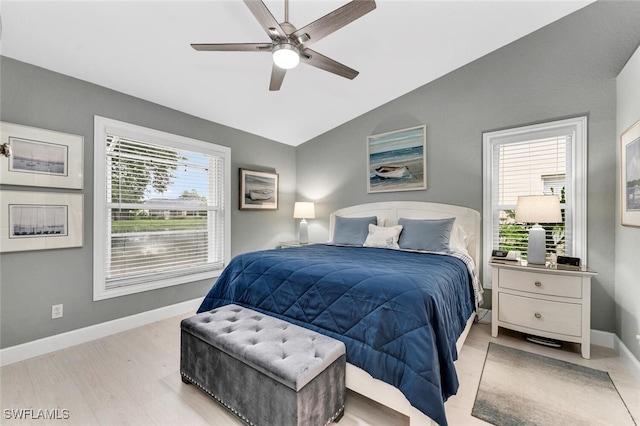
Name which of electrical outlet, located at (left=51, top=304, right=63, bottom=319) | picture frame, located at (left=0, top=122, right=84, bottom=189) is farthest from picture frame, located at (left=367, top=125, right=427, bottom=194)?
electrical outlet, located at (left=51, top=304, right=63, bottom=319)

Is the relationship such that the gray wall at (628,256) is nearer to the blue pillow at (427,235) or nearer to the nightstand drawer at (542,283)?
the nightstand drawer at (542,283)

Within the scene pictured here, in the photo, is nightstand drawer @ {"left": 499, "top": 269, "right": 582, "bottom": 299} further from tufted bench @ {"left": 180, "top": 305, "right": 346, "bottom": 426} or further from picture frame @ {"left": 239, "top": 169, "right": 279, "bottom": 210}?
picture frame @ {"left": 239, "top": 169, "right": 279, "bottom": 210}

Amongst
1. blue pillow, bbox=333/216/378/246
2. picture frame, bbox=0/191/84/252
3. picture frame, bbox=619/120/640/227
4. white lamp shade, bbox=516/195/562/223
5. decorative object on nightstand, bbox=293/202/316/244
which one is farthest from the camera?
decorative object on nightstand, bbox=293/202/316/244

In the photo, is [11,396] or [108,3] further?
[108,3]

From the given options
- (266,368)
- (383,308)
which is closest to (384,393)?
(383,308)

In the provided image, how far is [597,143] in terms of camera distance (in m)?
2.48

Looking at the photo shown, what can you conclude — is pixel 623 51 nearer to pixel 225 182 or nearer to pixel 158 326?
pixel 225 182

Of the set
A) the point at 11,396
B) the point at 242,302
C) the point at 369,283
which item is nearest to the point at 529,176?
the point at 369,283

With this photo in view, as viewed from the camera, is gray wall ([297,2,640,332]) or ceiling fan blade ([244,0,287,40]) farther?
gray wall ([297,2,640,332])

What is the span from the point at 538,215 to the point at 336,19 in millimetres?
2302

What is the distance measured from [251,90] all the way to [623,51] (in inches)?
137

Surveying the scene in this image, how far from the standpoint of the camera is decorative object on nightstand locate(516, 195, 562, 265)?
237 cm

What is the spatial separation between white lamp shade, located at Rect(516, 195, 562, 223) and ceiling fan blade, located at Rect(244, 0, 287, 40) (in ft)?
8.07

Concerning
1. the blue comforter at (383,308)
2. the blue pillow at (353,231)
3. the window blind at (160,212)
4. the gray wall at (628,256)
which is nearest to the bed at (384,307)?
the blue comforter at (383,308)
